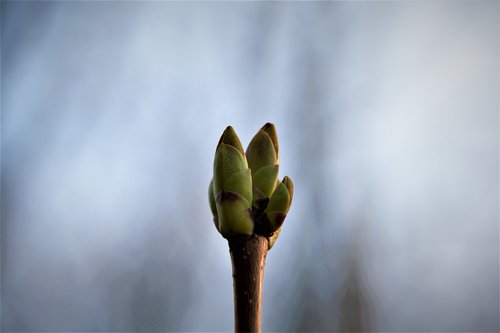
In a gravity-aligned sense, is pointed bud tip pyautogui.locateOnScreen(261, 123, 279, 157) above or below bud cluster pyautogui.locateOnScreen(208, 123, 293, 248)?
above

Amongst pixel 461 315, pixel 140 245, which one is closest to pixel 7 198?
pixel 140 245

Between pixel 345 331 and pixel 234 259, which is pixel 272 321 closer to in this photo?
pixel 345 331

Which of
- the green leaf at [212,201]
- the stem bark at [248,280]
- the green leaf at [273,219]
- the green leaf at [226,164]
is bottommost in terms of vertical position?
the stem bark at [248,280]

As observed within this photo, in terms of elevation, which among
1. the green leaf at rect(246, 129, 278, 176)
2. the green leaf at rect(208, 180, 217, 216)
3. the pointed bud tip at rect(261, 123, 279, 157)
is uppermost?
the pointed bud tip at rect(261, 123, 279, 157)

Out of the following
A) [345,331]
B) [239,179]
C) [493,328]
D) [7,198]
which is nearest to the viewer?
[239,179]
